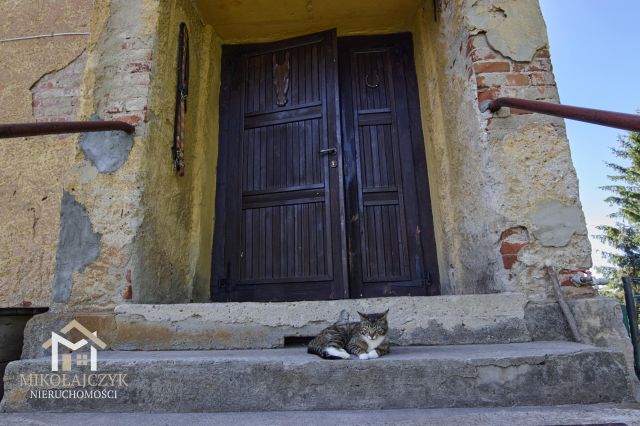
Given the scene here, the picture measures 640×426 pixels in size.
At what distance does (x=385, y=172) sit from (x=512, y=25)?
134 cm

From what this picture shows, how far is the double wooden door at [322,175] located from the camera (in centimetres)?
308

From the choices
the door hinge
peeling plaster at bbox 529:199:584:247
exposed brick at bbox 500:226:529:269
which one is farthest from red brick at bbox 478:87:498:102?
the door hinge

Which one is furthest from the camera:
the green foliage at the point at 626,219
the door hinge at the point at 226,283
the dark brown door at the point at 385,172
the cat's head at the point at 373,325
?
the green foliage at the point at 626,219

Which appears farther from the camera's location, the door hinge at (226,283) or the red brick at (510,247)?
the door hinge at (226,283)

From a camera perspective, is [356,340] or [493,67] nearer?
[356,340]

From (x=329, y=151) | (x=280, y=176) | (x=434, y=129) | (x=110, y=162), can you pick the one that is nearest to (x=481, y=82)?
(x=434, y=129)

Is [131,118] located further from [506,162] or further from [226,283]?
[506,162]

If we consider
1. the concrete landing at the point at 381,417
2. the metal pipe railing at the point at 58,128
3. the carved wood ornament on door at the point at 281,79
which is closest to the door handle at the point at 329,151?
the carved wood ornament on door at the point at 281,79

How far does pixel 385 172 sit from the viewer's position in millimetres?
3262

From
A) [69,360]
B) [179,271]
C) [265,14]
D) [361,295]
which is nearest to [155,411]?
[69,360]

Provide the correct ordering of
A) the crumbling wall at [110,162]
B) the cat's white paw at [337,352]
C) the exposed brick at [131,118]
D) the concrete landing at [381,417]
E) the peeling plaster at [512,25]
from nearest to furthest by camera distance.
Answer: the concrete landing at [381,417]
the cat's white paw at [337,352]
the crumbling wall at [110,162]
the peeling plaster at [512,25]
the exposed brick at [131,118]

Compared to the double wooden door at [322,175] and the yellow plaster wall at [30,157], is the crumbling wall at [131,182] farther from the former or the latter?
the yellow plaster wall at [30,157]

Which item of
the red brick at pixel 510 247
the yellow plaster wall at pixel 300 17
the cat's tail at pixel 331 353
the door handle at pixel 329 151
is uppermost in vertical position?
the yellow plaster wall at pixel 300 17

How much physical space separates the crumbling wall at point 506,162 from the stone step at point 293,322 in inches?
7.5
